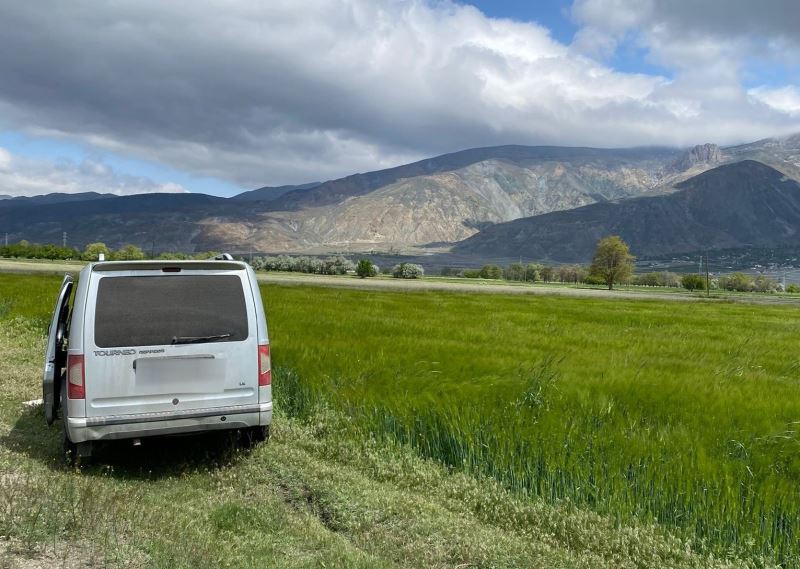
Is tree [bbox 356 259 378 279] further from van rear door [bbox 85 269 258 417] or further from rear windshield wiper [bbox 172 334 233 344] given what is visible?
rear windshield wiper [bbox 172 334 233 344]

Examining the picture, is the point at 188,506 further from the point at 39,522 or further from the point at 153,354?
the point at 153,354

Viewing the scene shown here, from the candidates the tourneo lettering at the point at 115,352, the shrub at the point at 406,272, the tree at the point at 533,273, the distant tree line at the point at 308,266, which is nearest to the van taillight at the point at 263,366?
the tourneo lettering at the point at 115,352

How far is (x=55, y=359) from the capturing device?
755 centimetres

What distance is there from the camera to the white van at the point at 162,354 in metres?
6.35

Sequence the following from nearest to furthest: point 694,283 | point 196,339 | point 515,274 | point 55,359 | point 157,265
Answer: point 196,339 → point 157,265 → point 55,359 → point 694,283 → point 515,274

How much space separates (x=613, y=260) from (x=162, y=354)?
9929 cm

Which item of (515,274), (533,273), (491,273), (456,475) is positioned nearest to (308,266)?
(491,273)

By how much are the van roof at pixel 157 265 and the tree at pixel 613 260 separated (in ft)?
318

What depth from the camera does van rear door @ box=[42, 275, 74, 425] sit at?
7.34m

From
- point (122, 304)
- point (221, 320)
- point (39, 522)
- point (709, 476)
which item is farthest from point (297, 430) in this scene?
point (709, 476)

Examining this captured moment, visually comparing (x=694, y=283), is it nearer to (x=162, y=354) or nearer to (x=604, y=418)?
(x=604, y=418)

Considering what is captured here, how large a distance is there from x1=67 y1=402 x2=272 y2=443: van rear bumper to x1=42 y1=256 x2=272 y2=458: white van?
0.01m

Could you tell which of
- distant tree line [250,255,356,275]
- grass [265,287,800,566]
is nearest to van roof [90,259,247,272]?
grass [265,287,800,566]

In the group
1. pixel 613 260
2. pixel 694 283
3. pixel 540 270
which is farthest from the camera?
pixel 540 270
